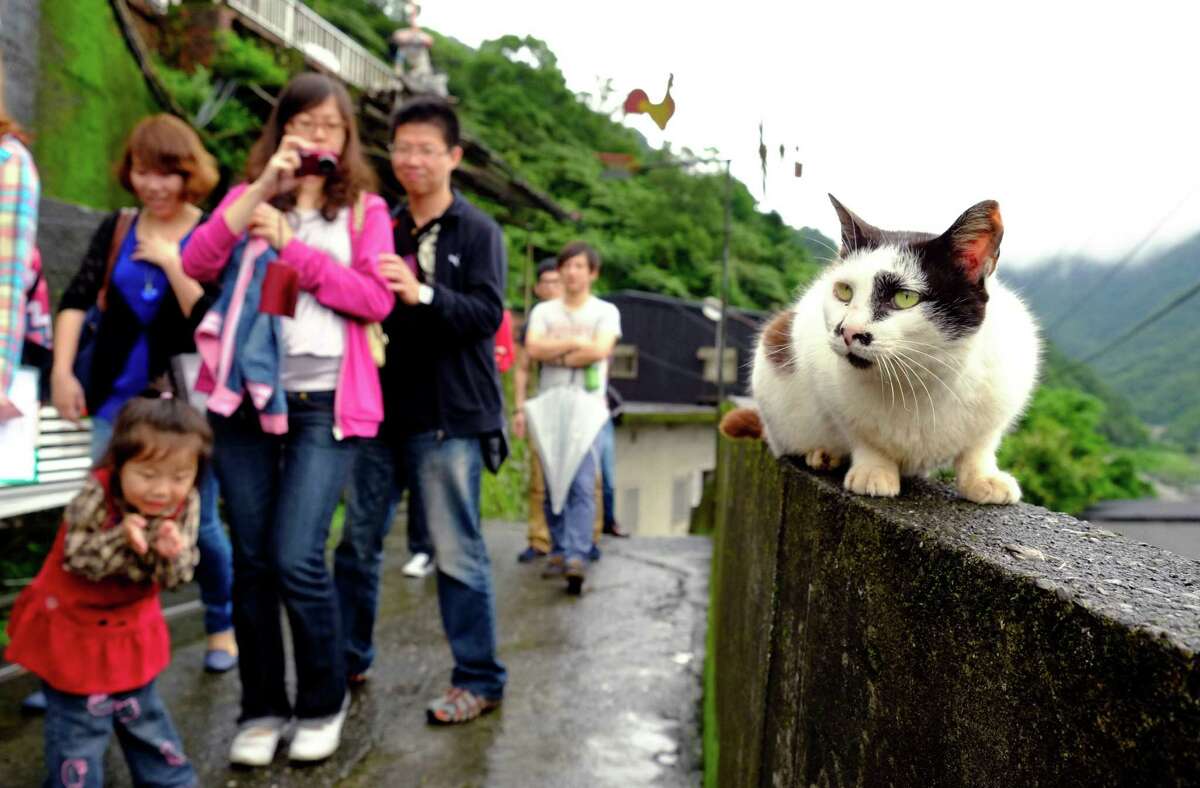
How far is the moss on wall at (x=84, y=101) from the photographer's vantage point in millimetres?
4379

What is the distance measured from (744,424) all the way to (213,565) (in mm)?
2253

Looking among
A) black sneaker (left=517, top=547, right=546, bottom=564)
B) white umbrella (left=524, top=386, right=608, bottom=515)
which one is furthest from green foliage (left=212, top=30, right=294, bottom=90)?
black sneaker (left=517, top=547, right=546, bottom=564)

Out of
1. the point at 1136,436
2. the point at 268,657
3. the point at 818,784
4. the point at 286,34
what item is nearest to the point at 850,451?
the point at 818,784

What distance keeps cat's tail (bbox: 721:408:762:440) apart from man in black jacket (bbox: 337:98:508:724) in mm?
857

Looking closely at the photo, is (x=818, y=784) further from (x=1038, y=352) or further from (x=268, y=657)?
(x=268, y=657)

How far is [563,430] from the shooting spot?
5.14 m

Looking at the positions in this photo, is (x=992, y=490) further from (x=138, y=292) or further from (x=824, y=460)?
(x=138, y=292)

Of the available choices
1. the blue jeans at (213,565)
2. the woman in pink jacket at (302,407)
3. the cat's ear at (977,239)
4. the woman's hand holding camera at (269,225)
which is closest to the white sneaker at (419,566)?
the blue jeans at (213,565)

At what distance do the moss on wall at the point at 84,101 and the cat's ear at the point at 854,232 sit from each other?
4.10m

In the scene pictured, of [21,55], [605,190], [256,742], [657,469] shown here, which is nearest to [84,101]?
[21,55]

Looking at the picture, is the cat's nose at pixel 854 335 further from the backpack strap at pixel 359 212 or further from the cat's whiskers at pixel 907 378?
the backpack strap at pixel 359 212

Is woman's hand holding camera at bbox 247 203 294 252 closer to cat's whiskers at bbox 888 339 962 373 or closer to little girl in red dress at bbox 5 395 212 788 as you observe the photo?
little girl in red dress at bbox 5 395 212 788

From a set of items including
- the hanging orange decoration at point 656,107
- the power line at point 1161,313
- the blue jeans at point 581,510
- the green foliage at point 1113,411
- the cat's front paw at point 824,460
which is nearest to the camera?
the hanging orange decoration at point 656,107

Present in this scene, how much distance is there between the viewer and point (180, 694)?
3.35 m
